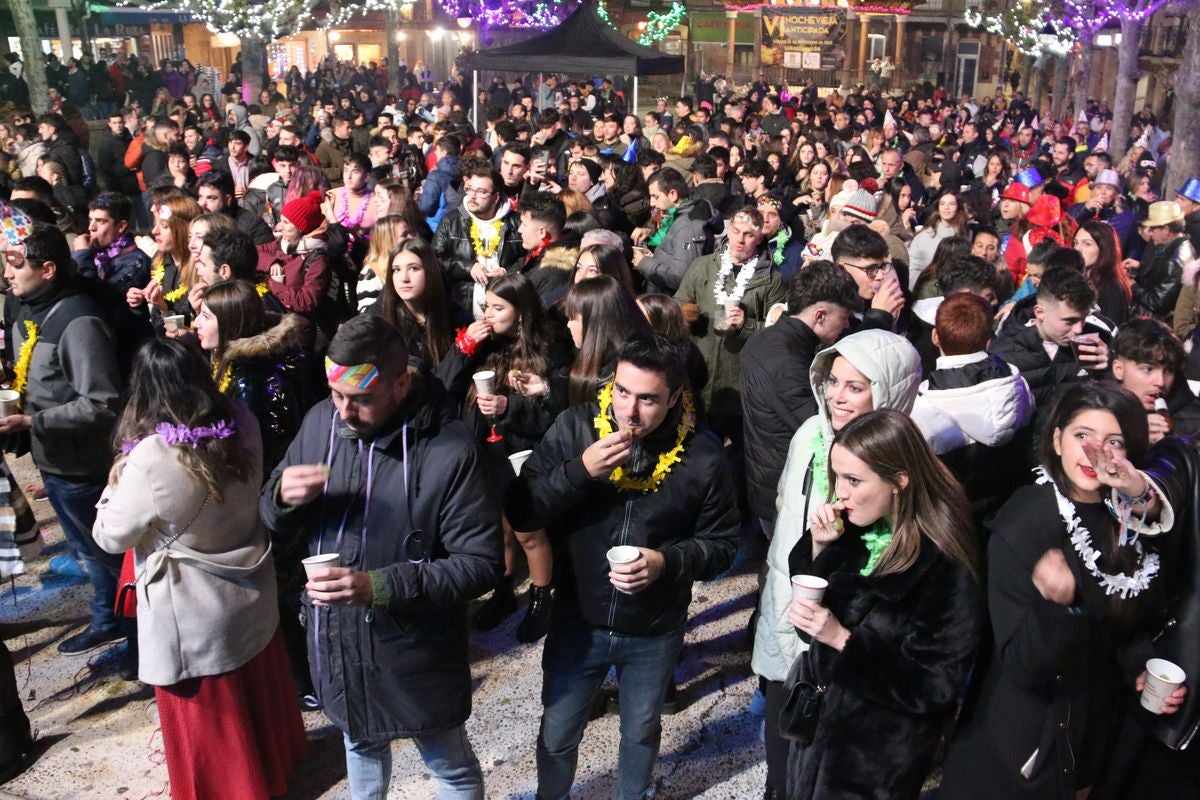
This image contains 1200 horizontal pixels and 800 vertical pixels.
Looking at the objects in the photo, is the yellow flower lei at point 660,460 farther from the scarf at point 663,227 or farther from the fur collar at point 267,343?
the scarf at point 663,227


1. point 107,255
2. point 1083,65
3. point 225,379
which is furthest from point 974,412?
point 1083,65

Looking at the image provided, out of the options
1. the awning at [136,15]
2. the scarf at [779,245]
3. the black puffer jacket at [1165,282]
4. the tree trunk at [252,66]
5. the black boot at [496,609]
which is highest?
the awning at [136,15]

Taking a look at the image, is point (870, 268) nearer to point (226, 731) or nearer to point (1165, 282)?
point (1165, 282)

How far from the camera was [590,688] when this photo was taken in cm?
349

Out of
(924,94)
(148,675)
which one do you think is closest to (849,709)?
(148,675)

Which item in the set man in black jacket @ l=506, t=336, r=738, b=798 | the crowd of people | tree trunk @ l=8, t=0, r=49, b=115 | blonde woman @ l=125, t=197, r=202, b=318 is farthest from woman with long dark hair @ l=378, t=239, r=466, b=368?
tree trunk @ l=8, t=0, r=49, b=115

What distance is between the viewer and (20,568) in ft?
14.6

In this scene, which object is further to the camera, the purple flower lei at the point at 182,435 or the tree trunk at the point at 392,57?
the tree trunk at the point at 392,57

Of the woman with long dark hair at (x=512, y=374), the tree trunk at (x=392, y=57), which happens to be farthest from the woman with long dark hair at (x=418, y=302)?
the tree trunk at (x=392, y=57)

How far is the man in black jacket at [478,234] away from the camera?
6.95 meters

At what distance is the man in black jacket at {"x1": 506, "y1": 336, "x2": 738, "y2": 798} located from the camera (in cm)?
326

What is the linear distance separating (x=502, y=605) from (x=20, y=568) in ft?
7.26

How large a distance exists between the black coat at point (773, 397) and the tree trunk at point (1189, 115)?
41.4ft

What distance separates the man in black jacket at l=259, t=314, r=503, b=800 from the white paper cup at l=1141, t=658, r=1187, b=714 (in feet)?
6.37
